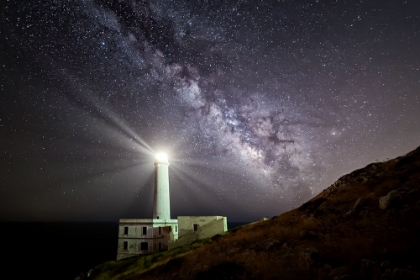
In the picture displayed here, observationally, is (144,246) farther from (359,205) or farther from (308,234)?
(359,205)

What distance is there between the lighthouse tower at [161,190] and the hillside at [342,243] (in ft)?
91.0

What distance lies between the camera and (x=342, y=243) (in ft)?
43.9

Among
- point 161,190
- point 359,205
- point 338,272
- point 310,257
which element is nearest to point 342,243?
point 310,257

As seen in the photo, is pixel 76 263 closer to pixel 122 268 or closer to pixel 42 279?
pixel 42 279

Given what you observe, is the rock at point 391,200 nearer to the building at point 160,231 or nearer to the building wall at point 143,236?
the building at point 160,231

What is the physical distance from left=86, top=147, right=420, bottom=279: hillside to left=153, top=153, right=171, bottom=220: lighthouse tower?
91.0ft

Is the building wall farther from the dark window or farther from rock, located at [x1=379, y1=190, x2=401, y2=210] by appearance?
rock, located at [x1=379, y1=190, x2=401, y2=210]

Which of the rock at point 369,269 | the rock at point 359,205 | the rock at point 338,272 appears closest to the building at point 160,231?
the rock at point 359,205

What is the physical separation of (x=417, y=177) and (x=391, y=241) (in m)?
7.86

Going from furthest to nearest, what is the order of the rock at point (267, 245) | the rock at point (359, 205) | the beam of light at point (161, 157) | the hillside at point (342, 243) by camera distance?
the beam of light at point (161, 157) < the rock at point (359, 205) < the rock at point (267, 245) < the hillside at point (342, 243)

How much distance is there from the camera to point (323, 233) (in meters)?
15.6

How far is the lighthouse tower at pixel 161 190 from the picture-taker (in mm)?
47250

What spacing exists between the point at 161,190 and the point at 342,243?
1547 inches

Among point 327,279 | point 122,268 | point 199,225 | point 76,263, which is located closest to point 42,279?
point 76,263
